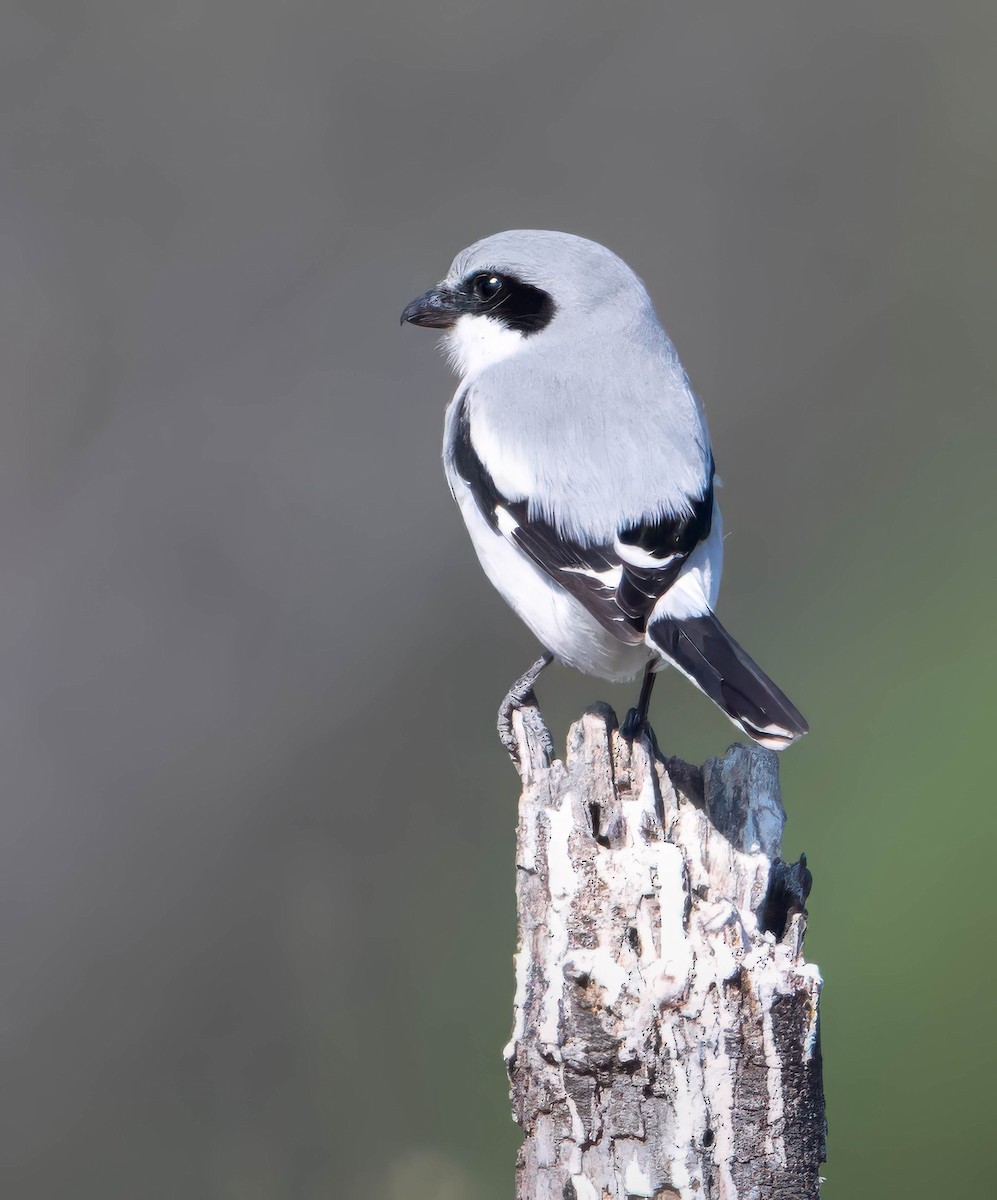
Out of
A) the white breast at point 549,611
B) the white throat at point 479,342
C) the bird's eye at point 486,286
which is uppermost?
the bird's eye at point 486,286

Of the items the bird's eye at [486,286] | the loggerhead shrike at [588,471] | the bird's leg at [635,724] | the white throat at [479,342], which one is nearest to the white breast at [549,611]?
the loggerhead shrike at [588,471]

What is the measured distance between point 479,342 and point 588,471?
58cm

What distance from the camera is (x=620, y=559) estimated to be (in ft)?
6.80

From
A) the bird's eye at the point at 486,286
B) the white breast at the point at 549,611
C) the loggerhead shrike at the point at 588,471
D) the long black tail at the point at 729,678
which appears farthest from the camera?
the bird's eye at the point at 486,286

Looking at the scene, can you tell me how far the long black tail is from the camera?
1.84 metres

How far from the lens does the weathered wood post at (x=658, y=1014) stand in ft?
5.33

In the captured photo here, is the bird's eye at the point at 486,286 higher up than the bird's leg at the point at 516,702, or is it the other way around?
the bird's eye at the point at 486,286

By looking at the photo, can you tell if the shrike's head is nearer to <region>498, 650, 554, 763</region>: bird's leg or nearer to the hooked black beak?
the hooked black beak

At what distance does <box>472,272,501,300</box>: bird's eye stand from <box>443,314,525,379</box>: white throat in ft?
0.15

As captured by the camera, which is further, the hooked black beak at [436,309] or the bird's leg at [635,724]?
the hooked black beak at [436,309]

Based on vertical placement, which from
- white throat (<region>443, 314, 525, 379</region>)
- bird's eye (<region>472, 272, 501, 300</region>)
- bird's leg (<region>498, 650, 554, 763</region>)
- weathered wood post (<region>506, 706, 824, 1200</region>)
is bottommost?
weathered wood post (<region>506, 706, 824, 1200</region>)

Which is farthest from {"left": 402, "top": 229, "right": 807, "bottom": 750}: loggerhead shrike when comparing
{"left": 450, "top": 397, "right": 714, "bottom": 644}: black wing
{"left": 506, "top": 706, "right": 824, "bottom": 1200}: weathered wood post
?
{"left": 506, "top": 706, "right": 824, "bottom": 1200}: weathered wood post

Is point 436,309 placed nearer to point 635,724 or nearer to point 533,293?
point 533,293

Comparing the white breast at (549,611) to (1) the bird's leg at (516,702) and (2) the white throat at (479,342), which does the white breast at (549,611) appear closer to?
(1) the bird's leg at (516,702)
